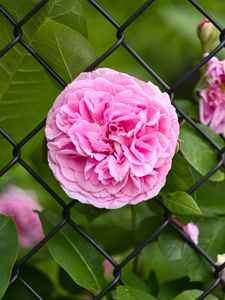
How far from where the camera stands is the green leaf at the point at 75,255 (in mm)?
1187

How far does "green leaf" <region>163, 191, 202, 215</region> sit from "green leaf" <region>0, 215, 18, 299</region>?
22 cm

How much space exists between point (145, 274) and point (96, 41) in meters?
0.78

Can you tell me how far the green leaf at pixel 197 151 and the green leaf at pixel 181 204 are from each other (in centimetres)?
7

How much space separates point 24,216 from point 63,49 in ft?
2.05

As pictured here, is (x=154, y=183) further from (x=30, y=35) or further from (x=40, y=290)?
(x=40, y=290)

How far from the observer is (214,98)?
4.17 feet

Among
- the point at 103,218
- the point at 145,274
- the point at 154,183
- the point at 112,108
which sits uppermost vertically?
the point at 112,108

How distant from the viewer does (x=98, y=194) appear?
108cm

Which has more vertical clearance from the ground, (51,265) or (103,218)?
(103,218)

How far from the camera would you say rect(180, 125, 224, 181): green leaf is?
1.24 m

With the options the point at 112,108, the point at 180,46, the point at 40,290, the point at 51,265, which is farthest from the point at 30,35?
the point at 180,46

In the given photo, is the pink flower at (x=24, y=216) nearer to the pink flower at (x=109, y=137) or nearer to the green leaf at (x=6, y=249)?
the green leaf at (x=6, y=249)

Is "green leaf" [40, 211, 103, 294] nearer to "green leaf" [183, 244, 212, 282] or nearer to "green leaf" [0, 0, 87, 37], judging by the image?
"green leaf" [183, 244, 212, 282]

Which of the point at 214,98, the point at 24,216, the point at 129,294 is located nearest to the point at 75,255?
the point at 129,294
